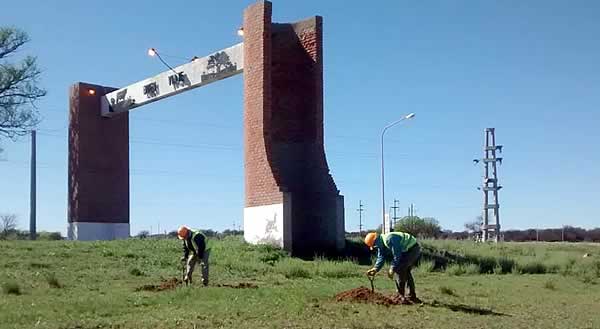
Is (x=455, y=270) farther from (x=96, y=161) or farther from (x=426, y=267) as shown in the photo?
(x=96, y=161)

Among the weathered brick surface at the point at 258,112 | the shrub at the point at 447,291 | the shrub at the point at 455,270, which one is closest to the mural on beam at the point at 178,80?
the weathered brick surface at the point at 258,112

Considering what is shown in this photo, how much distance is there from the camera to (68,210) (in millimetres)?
48719

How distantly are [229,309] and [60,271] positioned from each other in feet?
33.4

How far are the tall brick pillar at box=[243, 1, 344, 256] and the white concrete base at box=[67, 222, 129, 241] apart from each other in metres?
17.4

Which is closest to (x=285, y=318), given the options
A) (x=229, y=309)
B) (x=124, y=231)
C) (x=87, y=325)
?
(x=229, y=309)

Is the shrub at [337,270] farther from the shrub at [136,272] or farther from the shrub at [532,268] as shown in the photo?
the shrub at [532,268]

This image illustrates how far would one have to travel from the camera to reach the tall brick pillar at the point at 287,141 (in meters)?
31.9

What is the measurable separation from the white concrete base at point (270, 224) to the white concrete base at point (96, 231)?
17.4 meters

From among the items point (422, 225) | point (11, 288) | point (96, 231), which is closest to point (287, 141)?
point (11, 288)

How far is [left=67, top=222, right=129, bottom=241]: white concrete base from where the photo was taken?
156 ft

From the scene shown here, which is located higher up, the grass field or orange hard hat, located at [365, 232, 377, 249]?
orange hard hat, located at [365, 232, 377, 249]

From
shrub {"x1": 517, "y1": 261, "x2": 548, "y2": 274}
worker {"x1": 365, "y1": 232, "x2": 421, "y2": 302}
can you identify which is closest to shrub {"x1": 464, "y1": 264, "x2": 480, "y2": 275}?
shrub {"x1": 517, "y1": 261, "x2": 548, "y2": 274}

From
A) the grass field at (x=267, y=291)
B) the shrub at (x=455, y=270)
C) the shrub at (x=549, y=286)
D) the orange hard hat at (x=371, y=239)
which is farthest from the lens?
the shrub at (x=455, y=270)

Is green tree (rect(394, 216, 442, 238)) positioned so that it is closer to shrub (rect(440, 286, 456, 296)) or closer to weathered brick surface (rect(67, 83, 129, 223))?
weathered brick surface (rect(67, 83, 129, 223))
